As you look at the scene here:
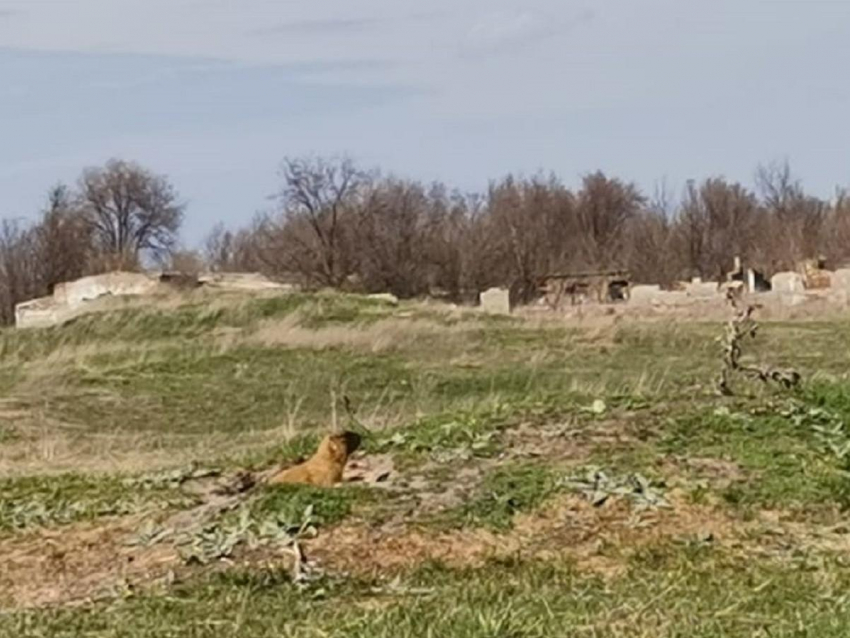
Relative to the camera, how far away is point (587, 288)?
51344 mm

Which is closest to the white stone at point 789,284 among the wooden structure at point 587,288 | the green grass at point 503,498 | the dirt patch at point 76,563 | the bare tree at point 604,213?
the wooden structure at point 587,288

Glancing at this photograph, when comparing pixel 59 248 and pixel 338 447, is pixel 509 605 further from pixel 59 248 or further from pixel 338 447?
pixel 59 248

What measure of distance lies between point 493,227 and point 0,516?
62254mm

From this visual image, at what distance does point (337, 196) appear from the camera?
6309 centimetres

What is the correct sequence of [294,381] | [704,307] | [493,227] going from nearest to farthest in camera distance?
[294,381]
[704,307]
[493,227]

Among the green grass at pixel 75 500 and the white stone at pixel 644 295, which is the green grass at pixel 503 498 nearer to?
the green grass at pixel 75 500

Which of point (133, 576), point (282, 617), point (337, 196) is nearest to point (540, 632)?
point (282, 617)

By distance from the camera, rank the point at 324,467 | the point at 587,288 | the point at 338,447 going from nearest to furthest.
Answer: the point at 324,467
the point at 338,447
the point at 587,288

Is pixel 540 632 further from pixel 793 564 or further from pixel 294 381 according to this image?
pixel 294 381

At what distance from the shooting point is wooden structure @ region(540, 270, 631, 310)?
49472 millimetres

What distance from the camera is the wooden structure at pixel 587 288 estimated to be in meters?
49.5

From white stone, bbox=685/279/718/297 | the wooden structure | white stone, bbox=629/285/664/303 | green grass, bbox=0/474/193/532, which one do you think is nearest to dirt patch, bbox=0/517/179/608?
green grass, bbox=0/474/193/532

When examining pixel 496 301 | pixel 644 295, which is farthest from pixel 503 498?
pixel 644 295

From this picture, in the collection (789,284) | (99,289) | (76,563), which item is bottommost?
(76,563)
